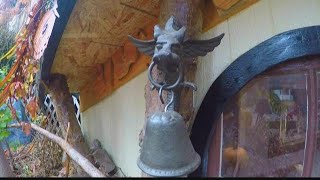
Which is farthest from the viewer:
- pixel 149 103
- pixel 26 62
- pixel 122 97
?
pixel 122 97

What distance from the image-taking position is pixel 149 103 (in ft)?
4.12

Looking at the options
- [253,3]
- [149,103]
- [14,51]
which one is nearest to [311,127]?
[253,3]

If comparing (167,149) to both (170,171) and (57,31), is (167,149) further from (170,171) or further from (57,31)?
(57,31)

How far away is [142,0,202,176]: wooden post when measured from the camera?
1.17 metres

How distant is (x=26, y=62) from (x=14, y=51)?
18 cm

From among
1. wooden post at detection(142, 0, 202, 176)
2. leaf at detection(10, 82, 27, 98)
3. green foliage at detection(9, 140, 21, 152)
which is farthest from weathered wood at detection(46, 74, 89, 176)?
green foliage at detection(9, 140, 21, 152)

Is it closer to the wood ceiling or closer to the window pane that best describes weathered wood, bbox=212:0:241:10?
the wood ceiling

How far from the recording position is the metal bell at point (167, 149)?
2.66 ft

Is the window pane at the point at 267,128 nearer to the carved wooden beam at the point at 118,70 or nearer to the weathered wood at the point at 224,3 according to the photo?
the weathered wood at the point at 224,3

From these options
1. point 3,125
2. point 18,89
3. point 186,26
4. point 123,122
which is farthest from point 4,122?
point 186,26

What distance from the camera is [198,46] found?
1.04m

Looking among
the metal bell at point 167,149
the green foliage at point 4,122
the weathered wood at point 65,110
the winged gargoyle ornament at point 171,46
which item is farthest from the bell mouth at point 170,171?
the green foliage at point 4,122

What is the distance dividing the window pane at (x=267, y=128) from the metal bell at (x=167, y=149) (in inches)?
13.5

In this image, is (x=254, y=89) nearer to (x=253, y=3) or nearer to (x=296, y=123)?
(x=296, y=123)
